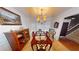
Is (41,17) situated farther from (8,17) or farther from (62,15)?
(8,17)

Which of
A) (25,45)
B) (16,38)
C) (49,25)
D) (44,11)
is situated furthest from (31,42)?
(44,11)

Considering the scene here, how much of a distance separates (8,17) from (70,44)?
96 centimetres

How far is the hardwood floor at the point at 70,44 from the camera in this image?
4.72ft

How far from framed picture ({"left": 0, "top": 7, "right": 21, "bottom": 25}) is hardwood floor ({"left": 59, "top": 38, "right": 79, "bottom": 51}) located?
2.31 ft

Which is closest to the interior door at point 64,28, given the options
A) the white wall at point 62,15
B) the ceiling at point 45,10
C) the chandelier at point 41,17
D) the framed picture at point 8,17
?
the white wall at point 62,15

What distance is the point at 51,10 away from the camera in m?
1.45

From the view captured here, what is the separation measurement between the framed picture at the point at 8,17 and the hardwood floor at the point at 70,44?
0.70 m

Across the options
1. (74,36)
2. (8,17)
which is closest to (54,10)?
(74,36)

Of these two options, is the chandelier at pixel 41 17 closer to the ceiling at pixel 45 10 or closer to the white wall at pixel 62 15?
the ceiling at pixel 45 10

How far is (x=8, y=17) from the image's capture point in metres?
1.42

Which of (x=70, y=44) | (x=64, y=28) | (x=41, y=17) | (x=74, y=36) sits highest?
(x=41, y=17)

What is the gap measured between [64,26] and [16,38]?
0.72 metres
